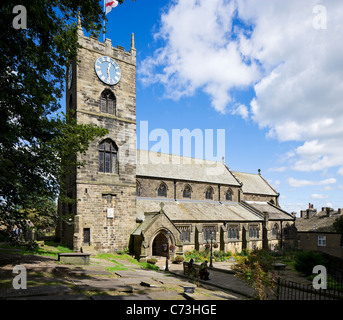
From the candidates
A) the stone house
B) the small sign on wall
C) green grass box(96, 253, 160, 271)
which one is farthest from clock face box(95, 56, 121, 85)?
the stone house

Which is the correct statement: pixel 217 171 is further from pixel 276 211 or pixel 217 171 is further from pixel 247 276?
pixel 247 276

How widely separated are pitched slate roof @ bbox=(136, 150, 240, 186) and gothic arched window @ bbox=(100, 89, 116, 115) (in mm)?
8142

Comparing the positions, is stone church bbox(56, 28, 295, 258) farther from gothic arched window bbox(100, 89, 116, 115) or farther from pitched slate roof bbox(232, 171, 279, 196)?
pitched slate roof bbox(232, 171, 279, 196)

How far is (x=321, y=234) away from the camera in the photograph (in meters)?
39.1

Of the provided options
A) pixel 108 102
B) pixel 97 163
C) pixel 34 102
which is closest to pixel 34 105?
pixel 34 102

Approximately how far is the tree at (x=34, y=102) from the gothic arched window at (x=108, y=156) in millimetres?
8167

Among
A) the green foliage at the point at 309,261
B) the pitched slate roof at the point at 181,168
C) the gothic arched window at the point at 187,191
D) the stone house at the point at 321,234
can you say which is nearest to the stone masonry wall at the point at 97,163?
the pitched slate roof at the point at 181,168

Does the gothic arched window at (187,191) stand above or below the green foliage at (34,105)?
below

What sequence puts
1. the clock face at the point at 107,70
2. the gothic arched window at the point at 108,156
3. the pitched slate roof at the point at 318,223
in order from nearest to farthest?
the gothic arched window at the point at 108,156
the clock face at the point at 107,70
the pitched slate roof at the point at 318,223

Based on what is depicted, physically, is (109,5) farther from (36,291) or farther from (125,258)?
(36,291)

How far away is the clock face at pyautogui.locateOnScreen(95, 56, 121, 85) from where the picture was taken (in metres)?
23.4

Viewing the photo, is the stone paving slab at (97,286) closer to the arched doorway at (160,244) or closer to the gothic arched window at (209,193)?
the arched doorway at (160,244)

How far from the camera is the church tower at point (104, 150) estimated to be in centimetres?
2122
